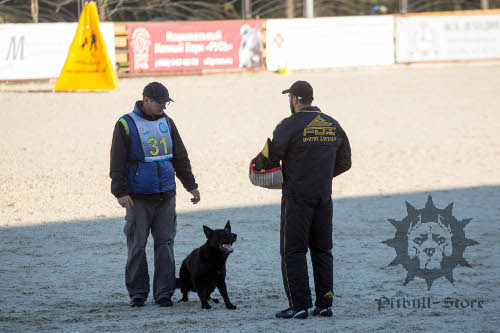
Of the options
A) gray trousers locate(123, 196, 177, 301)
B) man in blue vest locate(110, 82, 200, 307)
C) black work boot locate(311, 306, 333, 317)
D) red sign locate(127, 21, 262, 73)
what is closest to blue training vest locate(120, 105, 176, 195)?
man in blue vest locate(110, 82, 200, 307)

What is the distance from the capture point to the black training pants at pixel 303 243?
5988 millimetres

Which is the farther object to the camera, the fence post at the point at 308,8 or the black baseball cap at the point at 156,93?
the fence post at the point at 308,8

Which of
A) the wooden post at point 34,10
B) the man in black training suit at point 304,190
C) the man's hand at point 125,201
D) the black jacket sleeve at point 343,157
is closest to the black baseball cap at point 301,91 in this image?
the man in black training suit at point 304,190

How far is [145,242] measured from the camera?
6.52 meters

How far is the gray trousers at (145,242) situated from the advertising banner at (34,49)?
15.8 meters

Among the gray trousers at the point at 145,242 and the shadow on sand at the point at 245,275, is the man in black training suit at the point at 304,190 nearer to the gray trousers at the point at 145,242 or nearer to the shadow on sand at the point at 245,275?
the shadow on sand at the point at 245,275

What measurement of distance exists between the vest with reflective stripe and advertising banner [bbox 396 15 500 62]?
70.7ft

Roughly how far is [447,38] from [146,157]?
23166 mm

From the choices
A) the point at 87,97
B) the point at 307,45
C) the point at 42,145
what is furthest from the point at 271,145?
the point at 307,45

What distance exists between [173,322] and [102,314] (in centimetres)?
64

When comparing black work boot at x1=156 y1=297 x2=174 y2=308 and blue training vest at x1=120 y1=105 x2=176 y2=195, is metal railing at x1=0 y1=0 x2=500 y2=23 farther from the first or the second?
black work boot at x1=156 y1=297 x2=174 y2=308

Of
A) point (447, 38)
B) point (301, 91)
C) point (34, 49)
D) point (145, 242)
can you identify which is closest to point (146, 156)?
point (145, 242)

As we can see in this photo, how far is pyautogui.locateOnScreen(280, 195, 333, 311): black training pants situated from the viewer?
5.99 m

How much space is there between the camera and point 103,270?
7.75 meters
